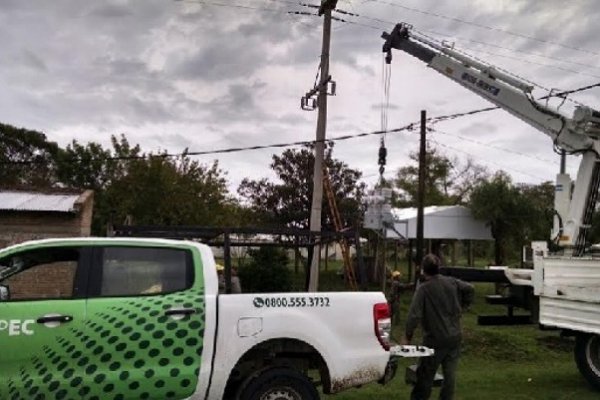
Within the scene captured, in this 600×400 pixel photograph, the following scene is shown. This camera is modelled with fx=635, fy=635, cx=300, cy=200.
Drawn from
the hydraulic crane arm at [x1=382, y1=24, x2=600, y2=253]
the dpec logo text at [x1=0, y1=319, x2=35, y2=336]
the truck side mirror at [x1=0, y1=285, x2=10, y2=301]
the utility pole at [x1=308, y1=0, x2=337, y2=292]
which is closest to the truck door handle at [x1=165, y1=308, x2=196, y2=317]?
the dpec logo text at [x1=0, y1=319, x2=35, y2=336]

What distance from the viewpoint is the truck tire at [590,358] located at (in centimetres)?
856

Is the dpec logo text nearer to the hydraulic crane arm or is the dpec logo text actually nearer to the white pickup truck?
the white pickup truck

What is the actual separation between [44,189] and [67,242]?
15039mm

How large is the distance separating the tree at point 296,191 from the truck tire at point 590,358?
22.7 metres

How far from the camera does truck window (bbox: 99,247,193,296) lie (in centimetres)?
540

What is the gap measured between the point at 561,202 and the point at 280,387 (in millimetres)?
7324

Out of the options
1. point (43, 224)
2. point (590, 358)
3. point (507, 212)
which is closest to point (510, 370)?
point (590, 358)

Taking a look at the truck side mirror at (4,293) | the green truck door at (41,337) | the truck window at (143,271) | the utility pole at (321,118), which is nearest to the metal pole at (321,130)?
the utility pole at (321,118)

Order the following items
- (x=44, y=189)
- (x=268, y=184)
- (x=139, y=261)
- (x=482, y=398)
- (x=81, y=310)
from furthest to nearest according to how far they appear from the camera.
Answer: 1. (x=268, y=184)
2. (x=44, y=189)
3. (x=482, y=398)
4. (x=139, y=261)
5. (x=81, y=310)

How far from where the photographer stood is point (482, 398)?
7.91 metres

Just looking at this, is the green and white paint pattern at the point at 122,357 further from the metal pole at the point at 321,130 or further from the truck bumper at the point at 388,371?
the metal pole at the point at 321,130

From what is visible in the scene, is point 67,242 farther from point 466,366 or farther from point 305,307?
point 466,366

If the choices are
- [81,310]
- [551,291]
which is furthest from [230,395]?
[551,291]

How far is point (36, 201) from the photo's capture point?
17891 mm
